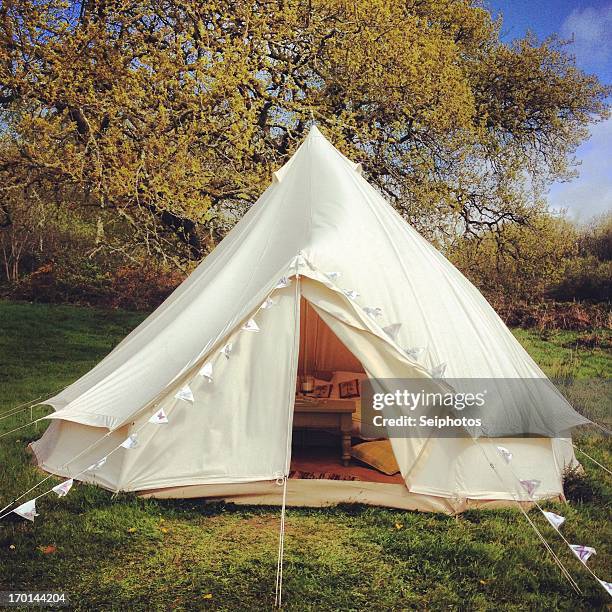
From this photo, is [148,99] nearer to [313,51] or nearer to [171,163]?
[171,163]

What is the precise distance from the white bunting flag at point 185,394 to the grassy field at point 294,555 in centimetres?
69

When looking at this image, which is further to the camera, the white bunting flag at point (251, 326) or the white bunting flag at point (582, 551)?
the white bunting flag at point (251, 326)

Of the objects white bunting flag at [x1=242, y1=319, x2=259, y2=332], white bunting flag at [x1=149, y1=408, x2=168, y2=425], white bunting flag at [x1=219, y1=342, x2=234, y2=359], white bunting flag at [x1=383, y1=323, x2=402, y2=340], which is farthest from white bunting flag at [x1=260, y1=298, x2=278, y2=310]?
white bunting flag at [x1=149, y1=408, x2=168, y2=425]

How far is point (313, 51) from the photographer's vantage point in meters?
8.84

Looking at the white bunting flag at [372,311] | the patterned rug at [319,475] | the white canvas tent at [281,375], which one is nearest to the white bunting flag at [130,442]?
the white canvas tent at [281,375]

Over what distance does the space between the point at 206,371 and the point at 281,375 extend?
45cm

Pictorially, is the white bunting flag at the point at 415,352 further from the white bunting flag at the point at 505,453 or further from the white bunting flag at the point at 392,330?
the white bunting flag at the point at 505,453

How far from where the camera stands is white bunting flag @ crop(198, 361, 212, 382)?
3.87 metres

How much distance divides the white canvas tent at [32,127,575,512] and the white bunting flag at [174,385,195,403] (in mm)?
15

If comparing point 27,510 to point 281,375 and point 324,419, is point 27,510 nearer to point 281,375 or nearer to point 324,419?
point 281,375

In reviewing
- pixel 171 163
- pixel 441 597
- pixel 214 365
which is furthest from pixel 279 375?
pixel 171 163

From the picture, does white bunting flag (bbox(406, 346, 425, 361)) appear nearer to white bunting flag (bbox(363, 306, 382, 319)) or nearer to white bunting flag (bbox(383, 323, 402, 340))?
white bunting flag (bbox(383, 323, 402, 340))

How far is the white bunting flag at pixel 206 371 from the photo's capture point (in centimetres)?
387

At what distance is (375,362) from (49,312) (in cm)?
979
